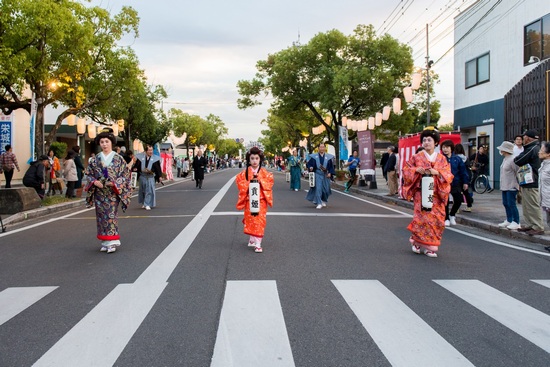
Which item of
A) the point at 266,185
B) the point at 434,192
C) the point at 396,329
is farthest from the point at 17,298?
the point at 434,192

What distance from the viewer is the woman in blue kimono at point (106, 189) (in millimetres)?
7281

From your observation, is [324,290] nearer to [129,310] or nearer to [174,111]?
[129,310]

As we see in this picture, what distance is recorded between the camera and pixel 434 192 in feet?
23.4

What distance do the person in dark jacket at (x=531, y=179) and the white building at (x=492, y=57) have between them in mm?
11091

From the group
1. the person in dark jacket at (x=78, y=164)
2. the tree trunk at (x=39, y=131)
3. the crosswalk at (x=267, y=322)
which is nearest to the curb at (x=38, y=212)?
the person in dark jacket at (x=78, y=164)

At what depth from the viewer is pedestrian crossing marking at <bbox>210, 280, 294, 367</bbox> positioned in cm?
334

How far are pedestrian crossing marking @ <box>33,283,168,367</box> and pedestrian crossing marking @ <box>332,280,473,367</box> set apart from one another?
1858mm

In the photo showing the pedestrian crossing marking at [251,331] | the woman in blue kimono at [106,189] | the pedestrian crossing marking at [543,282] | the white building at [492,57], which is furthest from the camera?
the white building at [492,57]

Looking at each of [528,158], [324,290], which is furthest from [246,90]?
[324,290]

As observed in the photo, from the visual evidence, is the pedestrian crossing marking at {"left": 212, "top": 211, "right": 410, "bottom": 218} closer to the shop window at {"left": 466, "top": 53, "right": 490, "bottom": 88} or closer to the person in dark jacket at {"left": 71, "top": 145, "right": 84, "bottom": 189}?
the person in dark jacket at {"left": 71, "top": 145, "right": 84, "bottom": 189}

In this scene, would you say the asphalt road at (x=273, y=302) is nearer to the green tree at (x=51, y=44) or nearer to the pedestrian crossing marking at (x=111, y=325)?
the pedestrian crossing marking at (x=111, y=325)

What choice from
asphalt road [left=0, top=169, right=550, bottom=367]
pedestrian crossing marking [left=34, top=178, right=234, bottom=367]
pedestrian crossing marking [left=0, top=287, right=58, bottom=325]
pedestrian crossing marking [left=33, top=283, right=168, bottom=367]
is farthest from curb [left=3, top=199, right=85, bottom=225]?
pedestrian crossing marking [left=33, top=283, right=168, bottom=367]

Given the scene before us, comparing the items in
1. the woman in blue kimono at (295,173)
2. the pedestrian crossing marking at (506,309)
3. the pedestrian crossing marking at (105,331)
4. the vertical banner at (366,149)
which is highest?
the vertical banner at (366,149)

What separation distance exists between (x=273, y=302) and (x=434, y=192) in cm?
351
